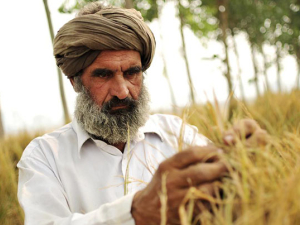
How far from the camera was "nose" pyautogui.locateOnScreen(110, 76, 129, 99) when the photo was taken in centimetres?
210

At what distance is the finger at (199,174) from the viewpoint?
0.91m

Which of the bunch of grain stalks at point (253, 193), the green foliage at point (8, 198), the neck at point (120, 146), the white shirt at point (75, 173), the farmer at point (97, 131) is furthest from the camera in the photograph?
the green foliage at point (8, 198)

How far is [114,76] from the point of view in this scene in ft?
6.97

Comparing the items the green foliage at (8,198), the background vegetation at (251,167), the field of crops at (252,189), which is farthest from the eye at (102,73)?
the green foliage at (8,198)

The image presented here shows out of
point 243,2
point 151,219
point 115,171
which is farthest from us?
Result: point 243,2

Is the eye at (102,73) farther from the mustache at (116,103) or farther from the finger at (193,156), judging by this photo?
the finger at (193,156)

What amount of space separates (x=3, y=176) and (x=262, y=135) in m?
2.74

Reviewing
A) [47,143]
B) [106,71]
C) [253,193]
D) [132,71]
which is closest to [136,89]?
[132,71]

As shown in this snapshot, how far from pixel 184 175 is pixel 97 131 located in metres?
1.21

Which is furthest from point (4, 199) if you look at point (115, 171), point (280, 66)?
point (280, 66)

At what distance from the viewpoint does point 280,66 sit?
1972 centimetres

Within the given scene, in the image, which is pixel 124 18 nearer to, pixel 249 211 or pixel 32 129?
pixel 249 211

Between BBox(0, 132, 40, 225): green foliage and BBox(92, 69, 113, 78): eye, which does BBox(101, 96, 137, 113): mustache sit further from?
BBox(0, 132, 40, 225): green foliage

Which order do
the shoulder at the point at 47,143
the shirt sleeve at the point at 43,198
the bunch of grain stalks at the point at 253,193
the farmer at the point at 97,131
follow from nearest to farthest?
the bunch of grain stalks at the point at 253,193 < the shirt sleeve at the point at 43,198 < the farmer at the point at 97,131 < the shoulder at the point at 47,143
